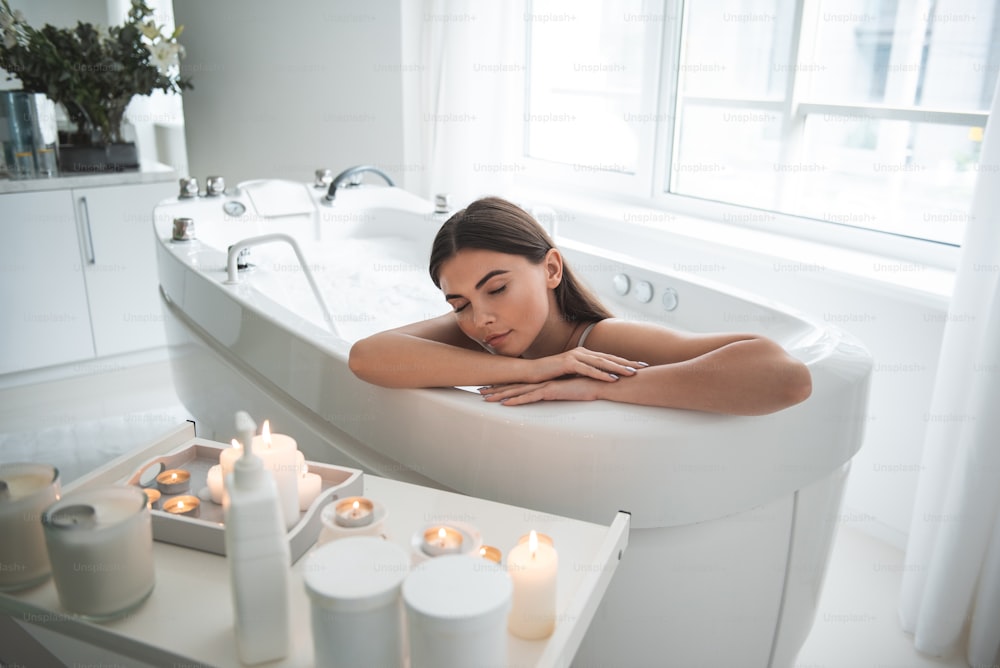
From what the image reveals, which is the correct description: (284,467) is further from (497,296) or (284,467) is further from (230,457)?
(497,296)

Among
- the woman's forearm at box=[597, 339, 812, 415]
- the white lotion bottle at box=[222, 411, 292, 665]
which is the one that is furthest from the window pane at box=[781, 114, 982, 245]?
the white lotion bottle at box=[222, 411, 292, 665]

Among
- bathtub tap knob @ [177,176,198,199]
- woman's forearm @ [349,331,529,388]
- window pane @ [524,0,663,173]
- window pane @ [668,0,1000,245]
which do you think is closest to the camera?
woman's forearm @ [349,331,529,388]

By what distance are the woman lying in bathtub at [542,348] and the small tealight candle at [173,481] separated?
0.35m

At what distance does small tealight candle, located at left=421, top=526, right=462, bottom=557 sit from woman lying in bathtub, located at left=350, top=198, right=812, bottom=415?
37 centimetres

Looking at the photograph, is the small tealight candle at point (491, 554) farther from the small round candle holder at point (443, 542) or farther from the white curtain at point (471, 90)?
the white curtain at point (471, 90)

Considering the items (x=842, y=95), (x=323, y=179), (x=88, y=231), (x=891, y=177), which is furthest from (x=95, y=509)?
(x=891, y=177)

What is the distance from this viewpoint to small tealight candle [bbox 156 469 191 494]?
1.01m

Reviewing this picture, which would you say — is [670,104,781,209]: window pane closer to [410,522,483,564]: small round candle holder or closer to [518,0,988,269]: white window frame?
[518,0,988,269]: white window frame

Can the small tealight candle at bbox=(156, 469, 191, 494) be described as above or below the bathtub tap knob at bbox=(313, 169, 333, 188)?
below

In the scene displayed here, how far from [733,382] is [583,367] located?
23 cm

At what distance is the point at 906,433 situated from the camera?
1952mm

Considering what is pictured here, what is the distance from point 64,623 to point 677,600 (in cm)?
85

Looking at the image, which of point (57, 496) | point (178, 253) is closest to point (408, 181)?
point (178, 253)

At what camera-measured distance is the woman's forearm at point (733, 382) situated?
109cm
